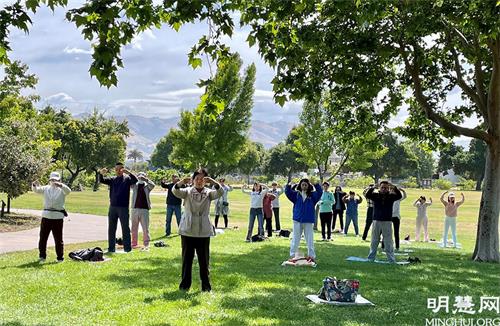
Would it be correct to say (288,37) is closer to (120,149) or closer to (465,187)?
(120,149)

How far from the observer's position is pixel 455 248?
1836 centimetres

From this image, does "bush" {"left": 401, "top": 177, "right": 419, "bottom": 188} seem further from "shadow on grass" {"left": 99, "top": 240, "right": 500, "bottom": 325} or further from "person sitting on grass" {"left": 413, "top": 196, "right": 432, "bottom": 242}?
"shadow on grass" {"left": 99, "top": 240, "right": 500, "bottom": 325}

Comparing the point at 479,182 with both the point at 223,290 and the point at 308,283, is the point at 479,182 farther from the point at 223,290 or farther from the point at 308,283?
the point at 223,290

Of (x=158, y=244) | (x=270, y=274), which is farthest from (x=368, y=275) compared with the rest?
(x=158, y=244)

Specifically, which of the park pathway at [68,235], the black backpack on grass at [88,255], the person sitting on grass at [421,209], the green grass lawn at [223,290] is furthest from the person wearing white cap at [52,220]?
the person sitting on grass at [421,209]

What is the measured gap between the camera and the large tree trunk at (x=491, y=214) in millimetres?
14648

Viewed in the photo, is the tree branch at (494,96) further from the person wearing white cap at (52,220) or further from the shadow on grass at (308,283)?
the person wearing white cap at (52,220)

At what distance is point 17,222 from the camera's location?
66.1ft

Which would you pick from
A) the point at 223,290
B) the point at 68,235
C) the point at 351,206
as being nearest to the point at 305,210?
the point at 223,290

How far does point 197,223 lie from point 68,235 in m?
9.80

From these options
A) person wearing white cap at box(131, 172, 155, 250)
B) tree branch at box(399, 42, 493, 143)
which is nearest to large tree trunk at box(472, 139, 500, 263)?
tree branch at box(399, 42, 493, 143)

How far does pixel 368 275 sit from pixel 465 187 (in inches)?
3492

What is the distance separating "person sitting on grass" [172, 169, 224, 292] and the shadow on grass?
0.34 metres

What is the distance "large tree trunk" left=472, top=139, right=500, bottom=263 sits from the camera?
48.1 feet
